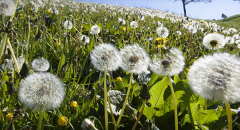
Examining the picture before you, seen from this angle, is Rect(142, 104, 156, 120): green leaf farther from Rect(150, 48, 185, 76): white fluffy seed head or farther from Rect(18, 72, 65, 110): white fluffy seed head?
Rect(18, 72, 65, 110): white fluffy seed head

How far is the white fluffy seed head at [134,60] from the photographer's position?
38.6 inches

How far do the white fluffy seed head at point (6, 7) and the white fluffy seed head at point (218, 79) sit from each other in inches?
49.6

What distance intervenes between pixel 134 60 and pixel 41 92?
48 centimetres

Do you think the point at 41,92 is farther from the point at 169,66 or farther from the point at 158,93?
the point at 158,93

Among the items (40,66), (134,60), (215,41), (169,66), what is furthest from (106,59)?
(215,41)

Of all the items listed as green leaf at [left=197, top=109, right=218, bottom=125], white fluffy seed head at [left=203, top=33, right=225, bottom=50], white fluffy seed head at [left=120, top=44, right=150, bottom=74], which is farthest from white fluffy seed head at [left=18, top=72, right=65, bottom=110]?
white fluffy seed head at [left=203, top=33, right=225, bottom=50]

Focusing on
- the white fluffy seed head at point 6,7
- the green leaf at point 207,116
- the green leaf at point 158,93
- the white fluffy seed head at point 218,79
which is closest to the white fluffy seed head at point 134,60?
the white fluffy seed head at point 218,79

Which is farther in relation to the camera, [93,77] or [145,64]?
[93,77]

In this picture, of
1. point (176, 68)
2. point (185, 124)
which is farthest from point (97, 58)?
point (185, 124)

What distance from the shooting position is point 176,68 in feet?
3.31

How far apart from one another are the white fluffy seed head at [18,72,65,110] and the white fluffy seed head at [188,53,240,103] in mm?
621

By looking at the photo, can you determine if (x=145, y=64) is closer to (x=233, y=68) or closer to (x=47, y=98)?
(x=233, y=68)

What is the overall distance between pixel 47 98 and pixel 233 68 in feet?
2.63

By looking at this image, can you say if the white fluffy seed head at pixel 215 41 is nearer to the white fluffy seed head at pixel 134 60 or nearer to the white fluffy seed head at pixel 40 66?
the white fluffy seed head at pixel 134 60
